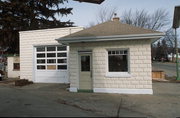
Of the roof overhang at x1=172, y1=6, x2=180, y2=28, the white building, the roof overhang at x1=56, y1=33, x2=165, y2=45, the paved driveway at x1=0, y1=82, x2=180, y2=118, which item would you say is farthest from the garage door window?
the roof overhang at x1=172, y1=6, x2=180, y2=28

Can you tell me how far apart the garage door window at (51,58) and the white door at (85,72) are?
160 inches

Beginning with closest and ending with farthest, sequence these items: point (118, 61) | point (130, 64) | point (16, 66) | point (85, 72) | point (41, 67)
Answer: point (130, 64), point (118, 61), point (85, 72), point (41, 67), point (16, 66)

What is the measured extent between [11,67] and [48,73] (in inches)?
268

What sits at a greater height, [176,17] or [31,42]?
[176,17]

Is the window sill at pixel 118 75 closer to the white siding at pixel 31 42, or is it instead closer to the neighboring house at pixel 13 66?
the white siding at pixel 31 42

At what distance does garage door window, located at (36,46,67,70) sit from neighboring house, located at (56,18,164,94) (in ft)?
13.3

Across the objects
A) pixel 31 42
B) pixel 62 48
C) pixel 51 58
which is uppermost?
pixel 31 42

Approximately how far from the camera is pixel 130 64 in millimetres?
11844

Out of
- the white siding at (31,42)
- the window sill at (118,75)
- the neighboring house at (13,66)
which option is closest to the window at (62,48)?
the white siding at (31,42)

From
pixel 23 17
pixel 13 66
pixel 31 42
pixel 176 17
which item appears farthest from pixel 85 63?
pixel 23 17

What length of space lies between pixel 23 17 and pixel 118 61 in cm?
1993

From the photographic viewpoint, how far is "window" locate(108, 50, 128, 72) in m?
12.1

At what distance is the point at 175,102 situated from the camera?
966 cm

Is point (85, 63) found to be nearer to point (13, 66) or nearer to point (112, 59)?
point (112, 59)
